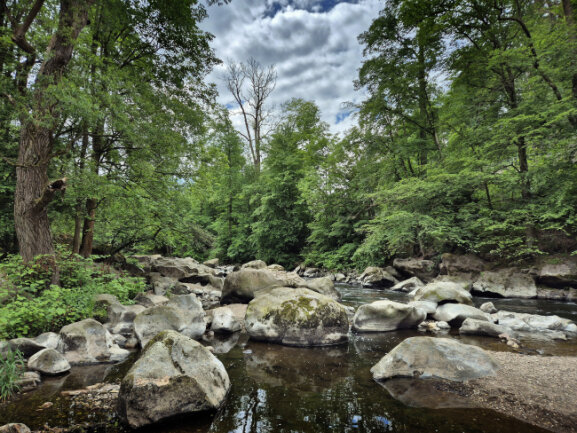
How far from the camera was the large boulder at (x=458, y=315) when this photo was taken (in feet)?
21.5

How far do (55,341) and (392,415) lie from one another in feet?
17.1

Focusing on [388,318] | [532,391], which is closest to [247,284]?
[388,318]

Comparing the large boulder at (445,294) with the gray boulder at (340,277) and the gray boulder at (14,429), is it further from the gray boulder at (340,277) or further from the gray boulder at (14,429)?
the gray boulder at (340,277)

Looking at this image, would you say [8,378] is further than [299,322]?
No

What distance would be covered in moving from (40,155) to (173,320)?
472cm

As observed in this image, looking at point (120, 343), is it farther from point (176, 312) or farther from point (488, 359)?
point (488, 359)

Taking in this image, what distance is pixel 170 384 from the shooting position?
9.83ft

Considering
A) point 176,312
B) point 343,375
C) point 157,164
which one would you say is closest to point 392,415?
point 343,375

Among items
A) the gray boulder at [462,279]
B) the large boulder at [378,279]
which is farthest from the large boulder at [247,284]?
the gray boulder at [462,279]

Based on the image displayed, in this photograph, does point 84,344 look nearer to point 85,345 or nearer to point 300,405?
point 85,345

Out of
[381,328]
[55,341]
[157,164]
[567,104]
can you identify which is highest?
[567,104]

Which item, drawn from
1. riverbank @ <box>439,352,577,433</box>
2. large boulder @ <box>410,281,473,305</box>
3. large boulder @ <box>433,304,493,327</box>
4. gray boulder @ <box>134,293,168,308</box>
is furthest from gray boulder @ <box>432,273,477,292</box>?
gray boulder @ <box>134,293,168,308</box>

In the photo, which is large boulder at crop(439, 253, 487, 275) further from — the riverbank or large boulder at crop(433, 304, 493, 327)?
the riverbank

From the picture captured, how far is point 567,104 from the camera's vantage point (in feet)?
28.4
